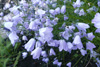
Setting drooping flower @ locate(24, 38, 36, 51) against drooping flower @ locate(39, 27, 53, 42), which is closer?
drooping flower @ locate(39, 27, 53, 42)

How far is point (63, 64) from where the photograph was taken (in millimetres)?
1508

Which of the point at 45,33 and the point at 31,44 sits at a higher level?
the point at 45,33

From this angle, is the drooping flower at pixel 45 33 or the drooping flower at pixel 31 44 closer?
the drooping flower at pixel 45 33

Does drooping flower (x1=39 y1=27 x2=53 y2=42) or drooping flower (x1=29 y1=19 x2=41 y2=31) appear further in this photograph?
drooping flower (x1=29 y1=19 x2=41 y2=31)

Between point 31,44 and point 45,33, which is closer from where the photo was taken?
point 45,33

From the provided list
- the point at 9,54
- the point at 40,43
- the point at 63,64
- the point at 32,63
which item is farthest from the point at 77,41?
the point at 9,54

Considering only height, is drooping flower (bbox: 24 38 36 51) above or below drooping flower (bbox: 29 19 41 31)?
below

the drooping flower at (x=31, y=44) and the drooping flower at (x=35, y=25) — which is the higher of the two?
the drooping flower at (x=35, y=25)

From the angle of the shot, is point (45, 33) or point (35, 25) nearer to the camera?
point (45, 33)

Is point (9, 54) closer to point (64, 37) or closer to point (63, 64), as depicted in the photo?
point (63, 64)

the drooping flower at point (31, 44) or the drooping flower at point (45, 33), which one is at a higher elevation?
the drooping flower at point (45, 33)

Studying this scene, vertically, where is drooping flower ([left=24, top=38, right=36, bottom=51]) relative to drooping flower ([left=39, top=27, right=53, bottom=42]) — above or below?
below

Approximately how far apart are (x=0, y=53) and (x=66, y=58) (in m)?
0.89

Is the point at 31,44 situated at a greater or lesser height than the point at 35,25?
lesser
